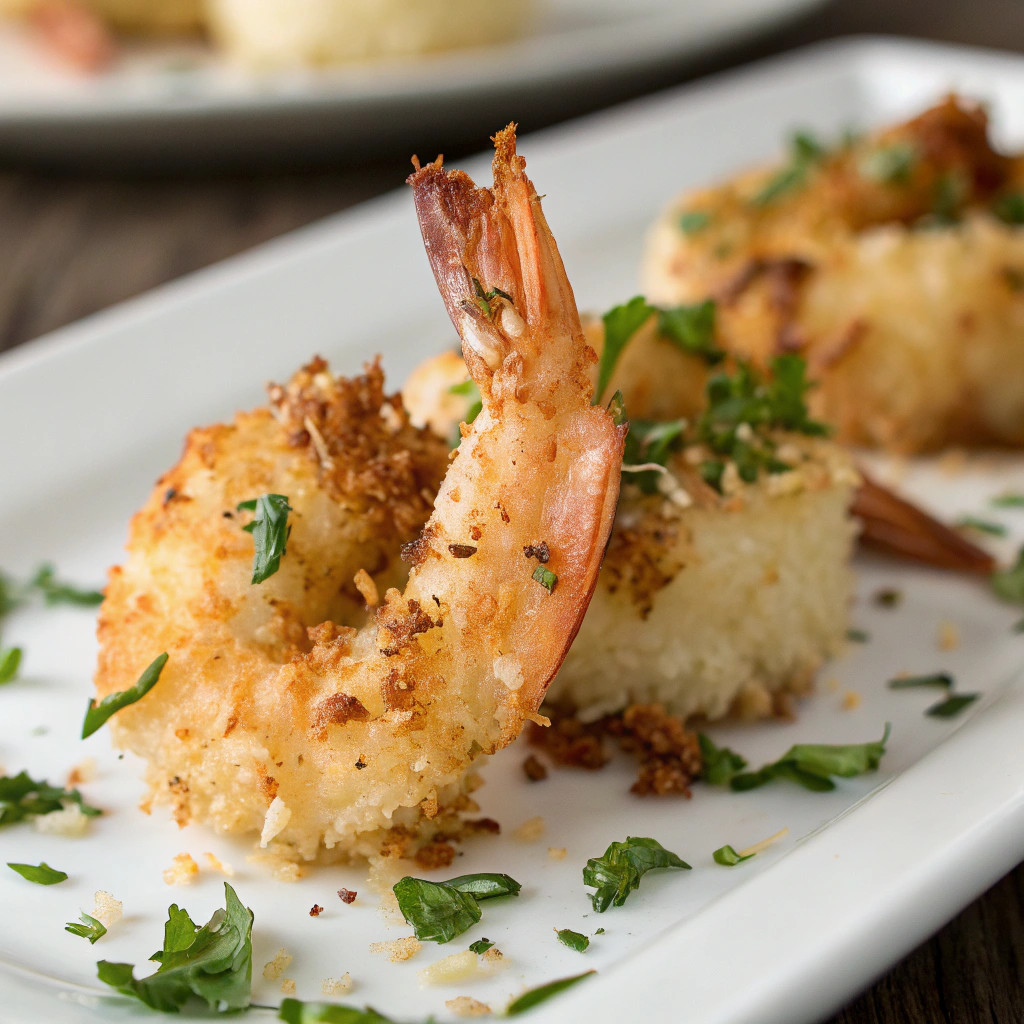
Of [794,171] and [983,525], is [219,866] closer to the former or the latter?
[983,525]

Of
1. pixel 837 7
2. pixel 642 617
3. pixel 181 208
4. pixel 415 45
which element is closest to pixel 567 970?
pixel 642 617

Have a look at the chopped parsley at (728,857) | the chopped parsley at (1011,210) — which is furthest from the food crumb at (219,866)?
the chopped parsley at (1011,210)

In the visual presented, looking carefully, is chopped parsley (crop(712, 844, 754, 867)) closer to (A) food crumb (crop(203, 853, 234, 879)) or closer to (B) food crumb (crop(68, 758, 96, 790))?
(A) food crumb (crop(203, 853, 234, 879))

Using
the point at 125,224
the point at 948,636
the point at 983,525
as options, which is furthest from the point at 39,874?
the point at 125,224

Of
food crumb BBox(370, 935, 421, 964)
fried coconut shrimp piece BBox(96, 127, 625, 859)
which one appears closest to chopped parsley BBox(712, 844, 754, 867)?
fried coconut shrimp piece BBox(96, 127, 625, 859)

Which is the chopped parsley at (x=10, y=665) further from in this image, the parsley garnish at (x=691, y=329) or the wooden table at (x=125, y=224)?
the wooden table at (x=125, y=224)

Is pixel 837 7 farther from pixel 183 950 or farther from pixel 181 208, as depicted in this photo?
pixel 183 950
